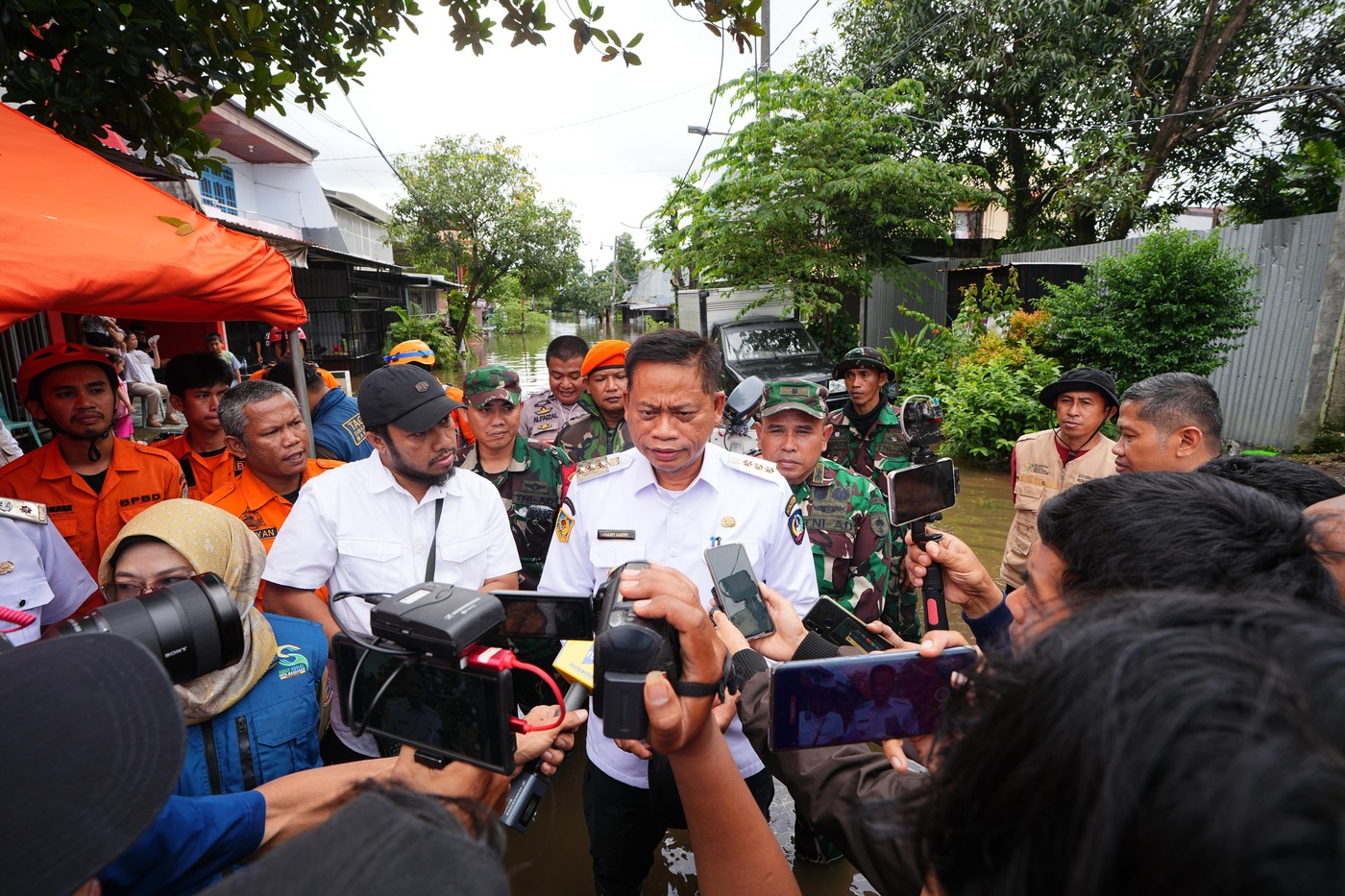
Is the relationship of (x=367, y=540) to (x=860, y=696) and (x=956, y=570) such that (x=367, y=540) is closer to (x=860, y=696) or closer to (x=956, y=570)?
(x=860, y=696)

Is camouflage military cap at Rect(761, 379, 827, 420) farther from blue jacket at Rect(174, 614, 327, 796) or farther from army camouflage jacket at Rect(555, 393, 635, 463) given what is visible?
blue jacket at Rect(174, 614, 327, 796)

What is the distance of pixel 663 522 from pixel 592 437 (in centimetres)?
199

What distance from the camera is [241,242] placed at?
2840mm

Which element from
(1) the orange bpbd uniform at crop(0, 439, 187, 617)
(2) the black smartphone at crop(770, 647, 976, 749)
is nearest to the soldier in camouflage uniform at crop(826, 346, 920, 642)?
(2) the black smartphone at crop(770, 647, 976, 749)

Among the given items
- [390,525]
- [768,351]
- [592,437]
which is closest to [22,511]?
[390,525]

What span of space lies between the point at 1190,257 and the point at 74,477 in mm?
8484

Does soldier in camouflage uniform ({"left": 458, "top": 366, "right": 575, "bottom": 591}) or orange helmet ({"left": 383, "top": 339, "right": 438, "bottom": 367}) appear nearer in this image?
soldier in camouflage uniform ({"left": 458, "top": 366, "right": 575, "bottom": 591})

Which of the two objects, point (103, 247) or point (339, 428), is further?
point (339, 428)

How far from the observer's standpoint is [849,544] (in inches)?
103

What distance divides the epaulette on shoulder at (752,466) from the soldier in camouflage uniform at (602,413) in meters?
1.79

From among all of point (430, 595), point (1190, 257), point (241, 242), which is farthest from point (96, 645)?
→ point (1190, 257)

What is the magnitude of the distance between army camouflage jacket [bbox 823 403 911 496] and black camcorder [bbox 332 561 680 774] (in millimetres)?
3068

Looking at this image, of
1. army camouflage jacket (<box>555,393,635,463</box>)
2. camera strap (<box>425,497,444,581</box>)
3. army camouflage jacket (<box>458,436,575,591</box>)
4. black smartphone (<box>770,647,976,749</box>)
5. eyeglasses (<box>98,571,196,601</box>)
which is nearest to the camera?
black smartphone (<box>770,647,976,749</box>)

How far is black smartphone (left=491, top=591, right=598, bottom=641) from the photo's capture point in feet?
4.39
